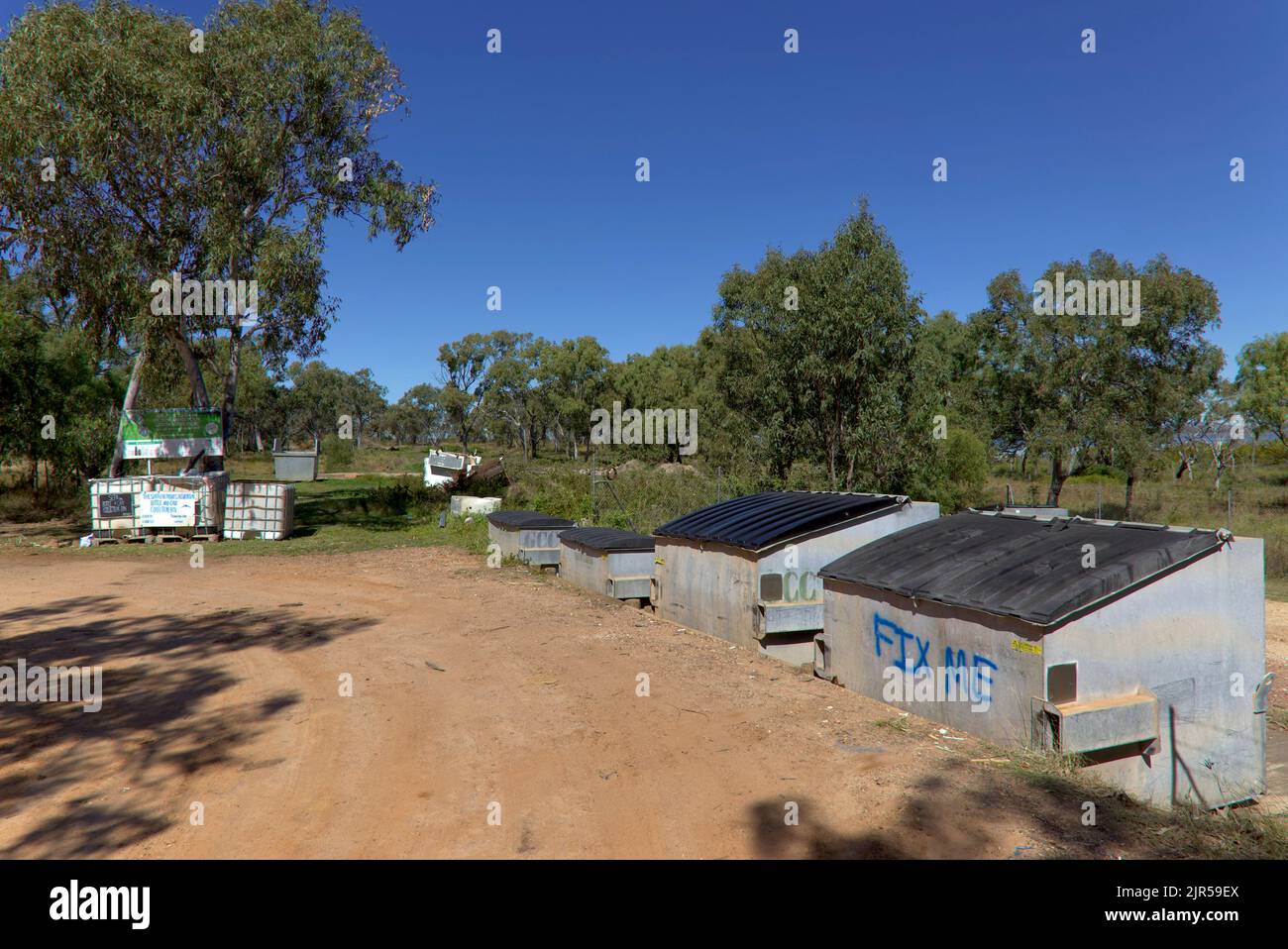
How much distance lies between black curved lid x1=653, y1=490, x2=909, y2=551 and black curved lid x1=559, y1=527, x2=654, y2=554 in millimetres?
1171

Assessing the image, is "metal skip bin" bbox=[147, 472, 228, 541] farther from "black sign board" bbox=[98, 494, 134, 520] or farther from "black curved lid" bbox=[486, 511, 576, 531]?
"black curved lid" bbox=[486, 511, 576, 531]

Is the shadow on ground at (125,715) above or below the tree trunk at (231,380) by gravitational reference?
below

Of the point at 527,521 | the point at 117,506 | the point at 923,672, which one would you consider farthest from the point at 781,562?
the point at 117,506

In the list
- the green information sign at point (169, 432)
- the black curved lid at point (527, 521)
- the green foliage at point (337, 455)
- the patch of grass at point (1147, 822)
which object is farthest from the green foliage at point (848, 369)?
the green foliage at point (337, 455)

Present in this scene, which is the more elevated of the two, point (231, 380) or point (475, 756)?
point (231, 380)

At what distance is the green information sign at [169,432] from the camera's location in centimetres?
2191

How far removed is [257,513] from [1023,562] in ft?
68.4

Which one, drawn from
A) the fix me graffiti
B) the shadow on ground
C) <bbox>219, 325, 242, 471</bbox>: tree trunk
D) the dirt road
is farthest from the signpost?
the fix me graffiti

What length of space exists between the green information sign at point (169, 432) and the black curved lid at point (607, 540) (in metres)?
12.8

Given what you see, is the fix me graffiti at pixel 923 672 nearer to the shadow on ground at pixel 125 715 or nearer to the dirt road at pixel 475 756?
the dirt road at pixel 475 756

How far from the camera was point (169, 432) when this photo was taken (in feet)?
72.5

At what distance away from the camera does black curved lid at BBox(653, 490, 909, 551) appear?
1039 centimetres

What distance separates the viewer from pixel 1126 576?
677 cm

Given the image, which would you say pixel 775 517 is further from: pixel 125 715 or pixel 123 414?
pixel 123 414
